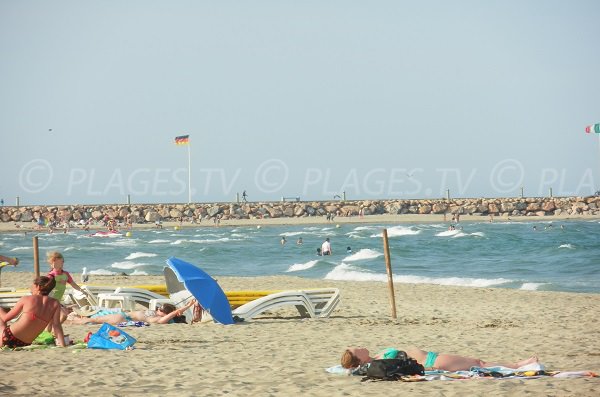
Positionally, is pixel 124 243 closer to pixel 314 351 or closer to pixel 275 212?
pixel 275 212

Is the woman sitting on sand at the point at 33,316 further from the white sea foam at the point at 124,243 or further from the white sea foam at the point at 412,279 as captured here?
the white sea foam at the point at 124,243

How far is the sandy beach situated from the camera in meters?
7.75

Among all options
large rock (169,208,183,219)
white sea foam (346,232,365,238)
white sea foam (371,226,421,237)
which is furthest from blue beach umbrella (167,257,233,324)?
large rock (169,208,183,219)

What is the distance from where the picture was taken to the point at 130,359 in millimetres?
9445

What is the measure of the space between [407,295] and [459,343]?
8373mm

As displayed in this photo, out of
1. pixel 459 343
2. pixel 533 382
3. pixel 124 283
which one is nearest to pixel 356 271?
pixel 124 283

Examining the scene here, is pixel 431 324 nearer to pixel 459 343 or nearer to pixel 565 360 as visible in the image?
pixel 459 343

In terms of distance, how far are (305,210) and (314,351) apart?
219 ft

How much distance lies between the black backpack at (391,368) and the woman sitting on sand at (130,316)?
531 cm

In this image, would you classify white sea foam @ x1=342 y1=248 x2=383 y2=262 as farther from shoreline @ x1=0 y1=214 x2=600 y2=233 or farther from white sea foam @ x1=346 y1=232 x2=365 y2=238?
shoreline @ x1=0 y1=214 x2=600 y2=233

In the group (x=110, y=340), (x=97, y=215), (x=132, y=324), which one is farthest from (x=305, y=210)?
(x=110, y=340)

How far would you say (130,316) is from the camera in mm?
12961

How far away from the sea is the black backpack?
14.8m

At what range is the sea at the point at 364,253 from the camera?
27.2 meters
